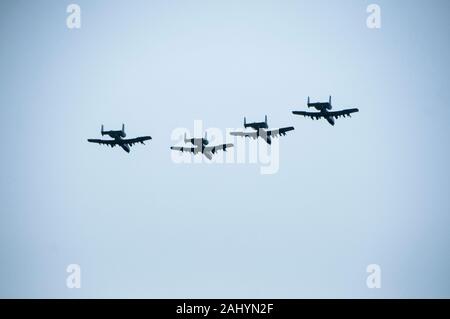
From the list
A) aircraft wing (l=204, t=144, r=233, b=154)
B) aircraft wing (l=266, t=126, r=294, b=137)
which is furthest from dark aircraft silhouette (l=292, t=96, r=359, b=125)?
aircraft wing (l=204, t=144, r=233, b=154)

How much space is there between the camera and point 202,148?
10256 cm

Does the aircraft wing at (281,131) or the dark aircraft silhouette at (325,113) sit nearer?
the dark aircraft silhouette at (325,113)

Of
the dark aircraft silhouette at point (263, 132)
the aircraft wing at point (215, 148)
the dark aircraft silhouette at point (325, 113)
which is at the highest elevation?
the dark aircraft silhouette at point (325, 113)

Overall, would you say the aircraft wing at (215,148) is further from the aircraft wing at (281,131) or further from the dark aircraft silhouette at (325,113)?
the dark aircraft silhouette at (325,113)

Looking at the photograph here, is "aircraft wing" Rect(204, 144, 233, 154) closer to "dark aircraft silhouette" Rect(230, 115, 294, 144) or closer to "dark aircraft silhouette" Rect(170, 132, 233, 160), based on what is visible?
"dark aircraft silhouette" Rect(170, 132, 233, 160)

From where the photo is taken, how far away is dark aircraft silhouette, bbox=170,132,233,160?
101 metres

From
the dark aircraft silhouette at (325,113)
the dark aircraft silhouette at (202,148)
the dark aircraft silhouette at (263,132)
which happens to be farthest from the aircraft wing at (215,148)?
the dark aircraft silhouette at (325,113)

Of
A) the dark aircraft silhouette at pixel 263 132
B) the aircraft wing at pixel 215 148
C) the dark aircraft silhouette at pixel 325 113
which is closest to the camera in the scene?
the dark aircraft silhouette at pixel 263 132

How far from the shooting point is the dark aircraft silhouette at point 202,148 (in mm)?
101312

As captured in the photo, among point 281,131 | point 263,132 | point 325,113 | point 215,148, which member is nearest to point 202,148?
point 215,148

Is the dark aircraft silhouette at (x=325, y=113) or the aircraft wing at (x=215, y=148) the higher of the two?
the dark aircraft silhouette at (x=325, y=113)

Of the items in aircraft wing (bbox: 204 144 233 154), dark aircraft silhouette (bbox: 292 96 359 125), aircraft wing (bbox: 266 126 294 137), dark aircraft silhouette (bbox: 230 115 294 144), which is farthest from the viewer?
aircraft wing (bbox: 204 144 233 154)
